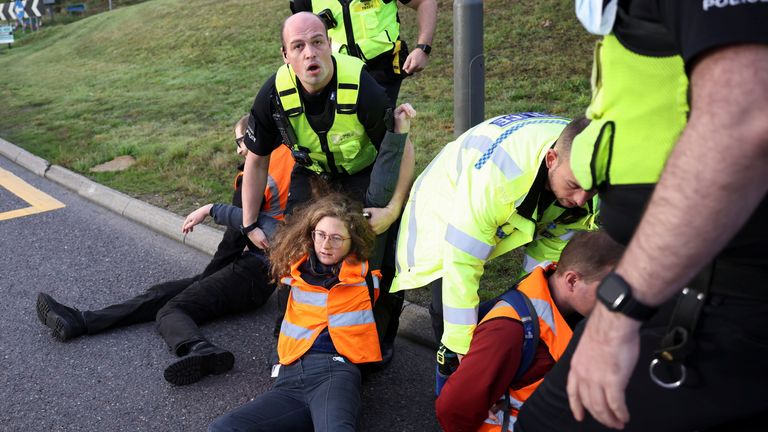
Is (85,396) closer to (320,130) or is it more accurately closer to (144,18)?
(320,130)

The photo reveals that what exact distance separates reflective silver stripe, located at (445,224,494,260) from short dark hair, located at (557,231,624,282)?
0.93ft

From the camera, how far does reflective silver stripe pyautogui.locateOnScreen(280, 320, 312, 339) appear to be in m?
3.25

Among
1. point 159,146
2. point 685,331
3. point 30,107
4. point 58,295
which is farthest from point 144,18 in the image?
point 685,331

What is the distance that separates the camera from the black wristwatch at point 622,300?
1.31 m

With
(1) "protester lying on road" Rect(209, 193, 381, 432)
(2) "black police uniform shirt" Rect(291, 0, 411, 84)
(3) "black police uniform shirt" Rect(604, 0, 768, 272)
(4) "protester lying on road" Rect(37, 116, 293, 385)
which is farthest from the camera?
(2) "black police uniform shirt" Rect(291, 0, 411, 84)

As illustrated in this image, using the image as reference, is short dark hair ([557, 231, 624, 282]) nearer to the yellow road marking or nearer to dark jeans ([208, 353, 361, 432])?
dark jeans ([208, 353, 361, 432])

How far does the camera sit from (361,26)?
4.41 meters

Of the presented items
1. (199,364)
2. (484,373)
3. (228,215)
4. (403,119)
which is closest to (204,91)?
(228,215)

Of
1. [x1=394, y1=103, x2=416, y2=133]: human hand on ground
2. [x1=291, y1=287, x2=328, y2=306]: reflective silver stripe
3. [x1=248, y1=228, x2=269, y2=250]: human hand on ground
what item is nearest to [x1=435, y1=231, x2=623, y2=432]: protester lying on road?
[x1=291, y1=287, x2=328, y2=306]: reflective silver stripe

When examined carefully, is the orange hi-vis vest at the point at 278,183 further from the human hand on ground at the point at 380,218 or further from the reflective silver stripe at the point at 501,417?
the reflective silver stripe at the point at 501,417

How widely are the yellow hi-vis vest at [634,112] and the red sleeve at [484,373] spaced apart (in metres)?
0.91

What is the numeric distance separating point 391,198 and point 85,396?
1.75 metres

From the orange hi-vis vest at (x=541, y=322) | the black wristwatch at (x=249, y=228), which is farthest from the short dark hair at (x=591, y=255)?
the black wristwatch at (x=249, y=228)

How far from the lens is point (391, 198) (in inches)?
143
